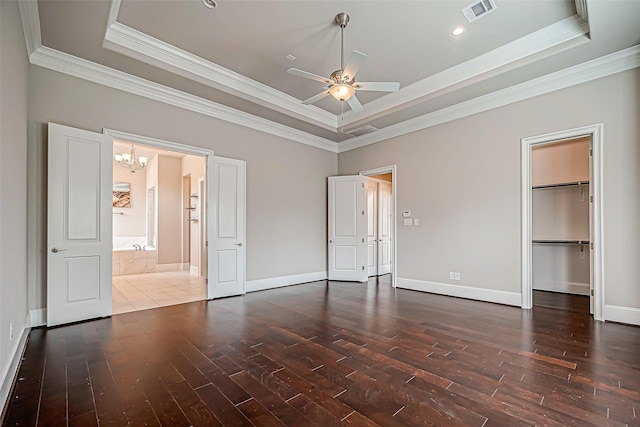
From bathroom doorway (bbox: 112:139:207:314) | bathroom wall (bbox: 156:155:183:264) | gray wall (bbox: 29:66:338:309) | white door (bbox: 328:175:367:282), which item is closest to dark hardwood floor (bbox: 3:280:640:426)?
gray wall (bbox: 29:66:338:309)

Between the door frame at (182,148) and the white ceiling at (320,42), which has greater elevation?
the white ceiling at (320,42)

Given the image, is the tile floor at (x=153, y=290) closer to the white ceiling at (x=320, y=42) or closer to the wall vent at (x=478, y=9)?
the white ceiling at (x=320, y=42)

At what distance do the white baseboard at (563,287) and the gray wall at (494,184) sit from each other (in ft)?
5.76

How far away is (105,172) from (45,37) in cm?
148

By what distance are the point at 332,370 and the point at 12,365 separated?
2394mm

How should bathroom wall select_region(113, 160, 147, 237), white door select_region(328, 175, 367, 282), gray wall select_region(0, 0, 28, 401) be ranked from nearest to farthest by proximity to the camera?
gray wall select_region(0, 0, 28, 401) → white door select_region(328, 175, 367, 282) → bathroom wall select_region(113, 160, 147, 237)

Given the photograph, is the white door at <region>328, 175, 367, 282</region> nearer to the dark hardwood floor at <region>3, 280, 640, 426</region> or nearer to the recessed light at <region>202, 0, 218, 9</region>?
the dark hardwood floor at <region>3, 280, 640, 426</region>

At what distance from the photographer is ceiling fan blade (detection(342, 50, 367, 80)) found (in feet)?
9.34

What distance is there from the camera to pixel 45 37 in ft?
10.5

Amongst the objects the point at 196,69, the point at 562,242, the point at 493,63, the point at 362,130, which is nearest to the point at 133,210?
the point at 196,69

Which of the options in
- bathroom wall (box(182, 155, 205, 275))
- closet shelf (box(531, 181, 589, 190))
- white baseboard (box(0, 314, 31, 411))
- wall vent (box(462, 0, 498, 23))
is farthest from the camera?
bathroom wall (box(182, 155, 205, 275))

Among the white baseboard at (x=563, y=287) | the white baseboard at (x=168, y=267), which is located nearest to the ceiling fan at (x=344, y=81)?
the white baseboard at (x=563, y=287)

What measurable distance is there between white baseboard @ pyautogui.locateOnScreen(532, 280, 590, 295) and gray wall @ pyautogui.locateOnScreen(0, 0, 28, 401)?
23.0ft

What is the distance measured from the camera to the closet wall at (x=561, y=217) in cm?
508
